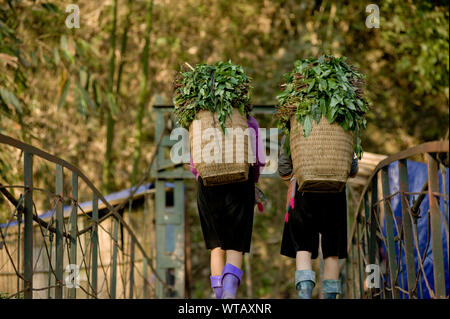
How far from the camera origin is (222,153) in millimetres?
3326

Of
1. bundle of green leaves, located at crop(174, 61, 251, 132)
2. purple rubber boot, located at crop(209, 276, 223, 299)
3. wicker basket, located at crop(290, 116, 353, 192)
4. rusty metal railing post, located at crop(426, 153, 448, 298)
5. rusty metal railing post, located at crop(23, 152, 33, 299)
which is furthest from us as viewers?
purple rubber boot, located at crop(209, 276, 223, 299)

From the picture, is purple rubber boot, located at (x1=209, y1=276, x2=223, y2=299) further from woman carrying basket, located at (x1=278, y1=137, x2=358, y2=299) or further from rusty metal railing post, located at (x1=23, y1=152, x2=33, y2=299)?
rusty metal railing post, located at (x1=23, y1=152, x2=33, y2=299)

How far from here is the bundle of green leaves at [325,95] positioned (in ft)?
10.8

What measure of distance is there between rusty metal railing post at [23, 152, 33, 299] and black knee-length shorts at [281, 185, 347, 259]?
1.29 meters

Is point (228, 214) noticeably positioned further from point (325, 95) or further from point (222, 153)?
point (325, 95)

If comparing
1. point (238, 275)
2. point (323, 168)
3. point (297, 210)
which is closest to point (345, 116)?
point (323, 168)

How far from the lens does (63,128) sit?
10742mm

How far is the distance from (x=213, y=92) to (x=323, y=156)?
0.61 meters

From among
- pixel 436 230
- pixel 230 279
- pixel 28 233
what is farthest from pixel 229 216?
pixel 436 230

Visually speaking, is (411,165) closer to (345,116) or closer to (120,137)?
(345,116)

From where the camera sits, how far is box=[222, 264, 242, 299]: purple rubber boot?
134 inches

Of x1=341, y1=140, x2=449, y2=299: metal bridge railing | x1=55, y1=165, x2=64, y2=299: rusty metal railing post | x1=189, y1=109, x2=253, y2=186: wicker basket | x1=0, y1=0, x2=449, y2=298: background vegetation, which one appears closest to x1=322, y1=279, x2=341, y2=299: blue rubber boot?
x1=341, y1=140, x2=449, y2=299: metal bridge railing

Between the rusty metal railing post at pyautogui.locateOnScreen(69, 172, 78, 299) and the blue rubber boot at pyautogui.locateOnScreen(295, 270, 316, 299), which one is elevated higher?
the rusty metal railing post at pyautogui.locateOnScreen(69, 172, 78, 299)
